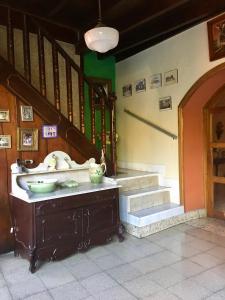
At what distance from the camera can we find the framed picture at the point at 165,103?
4246 mm

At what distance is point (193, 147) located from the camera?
427cm

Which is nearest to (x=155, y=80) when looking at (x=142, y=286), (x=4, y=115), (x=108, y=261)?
(x=4, y=115)

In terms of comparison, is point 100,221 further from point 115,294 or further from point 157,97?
point 157,97

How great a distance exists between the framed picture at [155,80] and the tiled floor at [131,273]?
2390mm

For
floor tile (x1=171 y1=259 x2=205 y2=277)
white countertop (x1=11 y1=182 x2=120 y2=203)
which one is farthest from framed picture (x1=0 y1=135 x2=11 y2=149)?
floor tile (x1=171 y1=259 x2=205 y2=277)

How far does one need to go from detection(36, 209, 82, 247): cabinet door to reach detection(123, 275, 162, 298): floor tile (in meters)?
0.81

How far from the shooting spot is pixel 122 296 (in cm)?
229

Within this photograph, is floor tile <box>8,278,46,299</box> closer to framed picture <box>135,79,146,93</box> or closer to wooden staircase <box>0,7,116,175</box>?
wooden staircase <box>0,7,116,175</box>

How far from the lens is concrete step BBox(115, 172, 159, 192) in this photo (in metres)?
4.14

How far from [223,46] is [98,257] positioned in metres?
2.93

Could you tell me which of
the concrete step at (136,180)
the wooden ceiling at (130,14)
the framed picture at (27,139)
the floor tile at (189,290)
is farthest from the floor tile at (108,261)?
the wooden ceiling at (130,14)

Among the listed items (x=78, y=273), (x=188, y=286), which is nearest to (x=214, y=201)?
(x=188, y=286)

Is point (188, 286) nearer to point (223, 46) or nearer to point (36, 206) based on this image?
point (36, 206)

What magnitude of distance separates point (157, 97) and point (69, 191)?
2280mm
